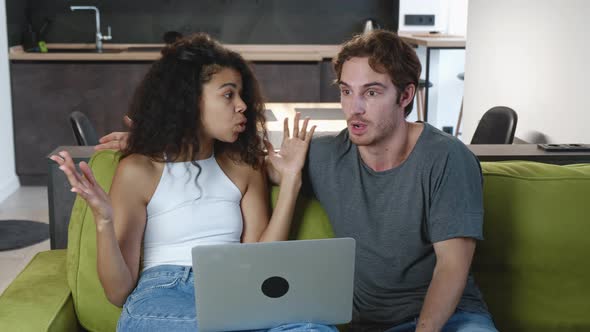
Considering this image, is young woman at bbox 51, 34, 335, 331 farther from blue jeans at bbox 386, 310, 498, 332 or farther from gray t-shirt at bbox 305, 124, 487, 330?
blue jeans at bbox 386, 310, 498, 332

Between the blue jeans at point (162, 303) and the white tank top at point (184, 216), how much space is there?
0.05 m

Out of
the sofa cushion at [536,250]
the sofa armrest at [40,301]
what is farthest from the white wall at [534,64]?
the sofa armrest at [40,301]

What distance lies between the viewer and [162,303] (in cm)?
175

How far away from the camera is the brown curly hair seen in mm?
1806

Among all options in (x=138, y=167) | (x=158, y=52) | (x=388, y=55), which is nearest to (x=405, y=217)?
(x=388, y=55)

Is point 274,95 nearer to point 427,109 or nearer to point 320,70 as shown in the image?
point 320,70

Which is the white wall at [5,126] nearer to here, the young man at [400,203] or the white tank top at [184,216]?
the white tank top at [184,216]

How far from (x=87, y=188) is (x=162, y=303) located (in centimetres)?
33

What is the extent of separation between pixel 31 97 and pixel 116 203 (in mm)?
3760

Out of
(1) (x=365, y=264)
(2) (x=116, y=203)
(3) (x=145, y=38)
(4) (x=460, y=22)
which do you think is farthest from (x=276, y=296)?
(4) (x=460, y=22)

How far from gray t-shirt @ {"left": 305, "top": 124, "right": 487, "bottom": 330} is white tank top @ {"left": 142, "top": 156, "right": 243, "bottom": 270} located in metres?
0.27

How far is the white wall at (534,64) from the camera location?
2.91m

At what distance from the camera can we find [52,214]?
7.54 ft

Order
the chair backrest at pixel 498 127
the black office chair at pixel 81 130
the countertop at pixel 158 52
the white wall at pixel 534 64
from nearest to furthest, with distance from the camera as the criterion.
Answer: the white wall at pixel 534 64 → the chair backrest at pixel 498 127 → the black office chair at pixel 81 130 → the countertop at pixel 158 52
